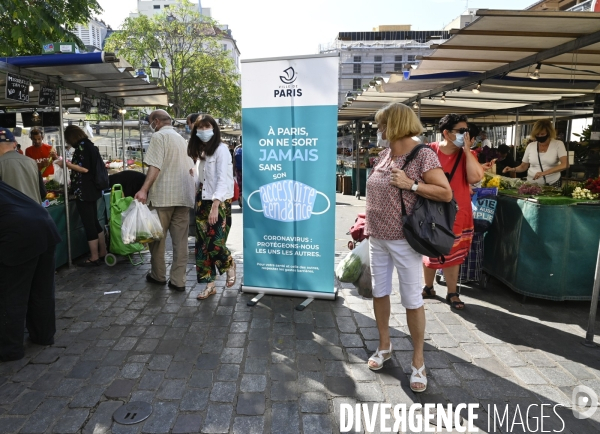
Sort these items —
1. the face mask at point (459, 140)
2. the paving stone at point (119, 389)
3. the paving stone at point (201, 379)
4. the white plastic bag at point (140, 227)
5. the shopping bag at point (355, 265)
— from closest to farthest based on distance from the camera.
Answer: the paving stone at point (119, 389) < the paving stone at point (201, 379) < the face mask at point (459, 140) < the shopping bag at point (355, 265) < the white plastic bag at point (140, 227)

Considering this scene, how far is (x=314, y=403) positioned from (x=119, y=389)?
1330 mm

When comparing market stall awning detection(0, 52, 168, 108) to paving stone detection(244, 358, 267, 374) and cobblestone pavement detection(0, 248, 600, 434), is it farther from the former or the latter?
paving stone detection(244, 358, 267, 374)

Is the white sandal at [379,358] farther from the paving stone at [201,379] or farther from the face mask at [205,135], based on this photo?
the face mask at [205,135]

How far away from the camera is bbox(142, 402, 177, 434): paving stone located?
8.08ft

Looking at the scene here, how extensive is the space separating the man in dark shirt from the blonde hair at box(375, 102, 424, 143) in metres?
2.69

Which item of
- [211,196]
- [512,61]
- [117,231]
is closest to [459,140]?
[512,61]

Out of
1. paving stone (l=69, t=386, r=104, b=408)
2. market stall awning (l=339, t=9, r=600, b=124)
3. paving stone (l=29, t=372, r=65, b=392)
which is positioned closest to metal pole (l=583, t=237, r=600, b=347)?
market stall awning (l=339, t=9, r=600, b=124)

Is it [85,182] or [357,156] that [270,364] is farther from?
[357,156]

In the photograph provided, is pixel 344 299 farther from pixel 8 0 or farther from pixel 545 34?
pixel 8 0

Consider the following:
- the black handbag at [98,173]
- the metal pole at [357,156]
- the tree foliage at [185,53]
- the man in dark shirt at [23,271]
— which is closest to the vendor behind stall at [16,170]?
the black handbag at [98,173]

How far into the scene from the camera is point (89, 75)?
573 cm

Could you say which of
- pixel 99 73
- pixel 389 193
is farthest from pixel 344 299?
pixel 99 73

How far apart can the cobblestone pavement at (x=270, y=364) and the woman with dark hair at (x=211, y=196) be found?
436 mm

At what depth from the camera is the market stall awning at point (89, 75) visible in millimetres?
4855
